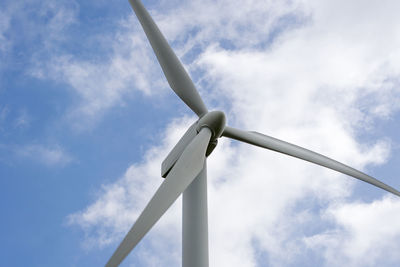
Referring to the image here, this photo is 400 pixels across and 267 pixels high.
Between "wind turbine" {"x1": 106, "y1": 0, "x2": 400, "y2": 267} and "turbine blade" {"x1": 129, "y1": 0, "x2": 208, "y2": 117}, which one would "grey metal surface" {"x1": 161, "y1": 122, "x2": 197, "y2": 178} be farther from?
"turbine blade" {"x1": 129, "y1": 0, "x2": 208, "y2": 117}

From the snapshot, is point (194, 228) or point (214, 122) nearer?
point (194, 228)

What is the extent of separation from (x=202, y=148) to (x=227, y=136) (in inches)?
69.2

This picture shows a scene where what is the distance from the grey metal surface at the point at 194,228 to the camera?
456 inches

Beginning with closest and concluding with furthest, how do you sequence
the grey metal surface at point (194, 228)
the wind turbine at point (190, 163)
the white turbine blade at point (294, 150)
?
the wind turbine at point (190, 163), the grey metal surface at point (194, 228), the white turbine blade at point (294, 150)

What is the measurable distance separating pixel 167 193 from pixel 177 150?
9.91 ft

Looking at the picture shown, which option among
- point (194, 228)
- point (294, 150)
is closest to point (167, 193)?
point (194, 228)

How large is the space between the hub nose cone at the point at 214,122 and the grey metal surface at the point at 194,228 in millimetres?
1543

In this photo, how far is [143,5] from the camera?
14.0 m

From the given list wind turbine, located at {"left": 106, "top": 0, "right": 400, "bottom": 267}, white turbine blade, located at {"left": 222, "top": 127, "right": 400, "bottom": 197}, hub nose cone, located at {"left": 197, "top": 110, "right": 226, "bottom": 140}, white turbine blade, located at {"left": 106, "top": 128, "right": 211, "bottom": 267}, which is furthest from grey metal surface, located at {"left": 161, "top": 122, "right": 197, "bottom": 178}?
white turbine blade, located at {"left": 222, "top": 127, "right": 400, "bottom": 197}

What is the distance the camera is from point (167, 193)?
33.2ft

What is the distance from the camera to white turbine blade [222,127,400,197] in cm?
1323

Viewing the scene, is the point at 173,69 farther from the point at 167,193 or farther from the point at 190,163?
the point at 167,193

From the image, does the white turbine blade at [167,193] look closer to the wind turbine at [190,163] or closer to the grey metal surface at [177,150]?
the wind turbine at [190,163]

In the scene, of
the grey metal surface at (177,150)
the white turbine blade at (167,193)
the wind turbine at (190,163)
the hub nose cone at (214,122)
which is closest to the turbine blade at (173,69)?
the wind turbine at (190,163)
